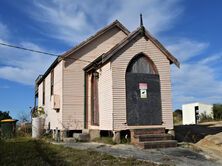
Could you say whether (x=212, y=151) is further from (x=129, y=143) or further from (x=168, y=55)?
(x=168, y=55)

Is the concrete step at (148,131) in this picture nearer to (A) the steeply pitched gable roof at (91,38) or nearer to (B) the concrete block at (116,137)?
(B) the concrete block at (116,137)

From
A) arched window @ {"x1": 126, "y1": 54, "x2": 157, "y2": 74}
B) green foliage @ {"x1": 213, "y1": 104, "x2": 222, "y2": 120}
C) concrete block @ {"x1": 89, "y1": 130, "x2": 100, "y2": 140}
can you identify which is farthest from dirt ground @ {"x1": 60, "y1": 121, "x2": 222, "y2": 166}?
green foliage @ {"x1": 213, "y1": 104, "x2": 222, "y2": 120}

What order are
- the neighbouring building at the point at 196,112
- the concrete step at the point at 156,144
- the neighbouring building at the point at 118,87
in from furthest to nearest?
the neighbouring building at the point at 196,112 < the neighbouring building at the point at 118,87 < the concrete step at the point at 156,144

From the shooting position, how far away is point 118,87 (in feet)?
45.4

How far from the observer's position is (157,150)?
37.5 feet

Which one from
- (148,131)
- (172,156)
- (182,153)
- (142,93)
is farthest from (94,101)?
(172,156)

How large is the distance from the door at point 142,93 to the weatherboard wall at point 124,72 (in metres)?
0.24

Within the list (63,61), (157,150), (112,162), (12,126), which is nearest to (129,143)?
(157,150)

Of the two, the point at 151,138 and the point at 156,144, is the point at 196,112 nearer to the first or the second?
the point at 151,138

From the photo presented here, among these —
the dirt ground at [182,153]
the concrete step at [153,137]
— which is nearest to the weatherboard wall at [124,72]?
the concrete step at [153,137]

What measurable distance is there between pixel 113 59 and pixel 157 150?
4.75 meters

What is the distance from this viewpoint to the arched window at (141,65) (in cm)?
1459

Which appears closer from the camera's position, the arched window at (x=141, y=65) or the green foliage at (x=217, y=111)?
the arched window at (x=141, y=65)

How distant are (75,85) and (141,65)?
14.4ft
